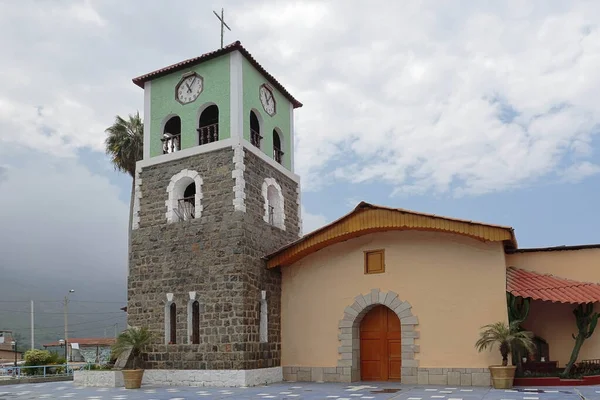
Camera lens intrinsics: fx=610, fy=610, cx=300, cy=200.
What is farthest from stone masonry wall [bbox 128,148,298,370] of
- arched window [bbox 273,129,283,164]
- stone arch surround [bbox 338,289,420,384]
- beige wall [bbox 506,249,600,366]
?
beige wall [bbox 506,249,600,366]

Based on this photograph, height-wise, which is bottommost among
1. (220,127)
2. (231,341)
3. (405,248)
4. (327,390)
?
(327,390)

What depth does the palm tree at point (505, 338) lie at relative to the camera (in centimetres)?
1409

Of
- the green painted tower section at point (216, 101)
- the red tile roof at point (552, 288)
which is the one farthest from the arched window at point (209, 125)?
the red tile roof at point (552, 288)

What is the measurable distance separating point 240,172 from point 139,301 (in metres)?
4.93

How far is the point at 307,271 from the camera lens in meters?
18.1

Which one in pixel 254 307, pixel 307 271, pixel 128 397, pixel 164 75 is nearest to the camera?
pixel 128 397

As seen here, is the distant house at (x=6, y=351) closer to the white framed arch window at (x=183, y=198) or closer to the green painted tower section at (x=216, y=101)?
the white framed arch window at (x=183, y=198)

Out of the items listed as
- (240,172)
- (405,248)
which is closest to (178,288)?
(240,172)

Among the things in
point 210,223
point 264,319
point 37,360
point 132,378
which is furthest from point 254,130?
point 37,360

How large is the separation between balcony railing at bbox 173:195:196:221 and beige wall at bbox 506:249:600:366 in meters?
9.41

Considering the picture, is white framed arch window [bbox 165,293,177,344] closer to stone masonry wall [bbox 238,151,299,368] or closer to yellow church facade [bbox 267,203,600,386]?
stone masonry wall [bbox 238,151,299,368]

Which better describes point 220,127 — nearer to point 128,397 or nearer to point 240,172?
point 240,172

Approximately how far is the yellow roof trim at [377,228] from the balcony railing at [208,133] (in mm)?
3960

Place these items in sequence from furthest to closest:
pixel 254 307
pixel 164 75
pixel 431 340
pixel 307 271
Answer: pixel 164 75 → pixel 307 271 → pixel 254 307 → pixel 431 340
